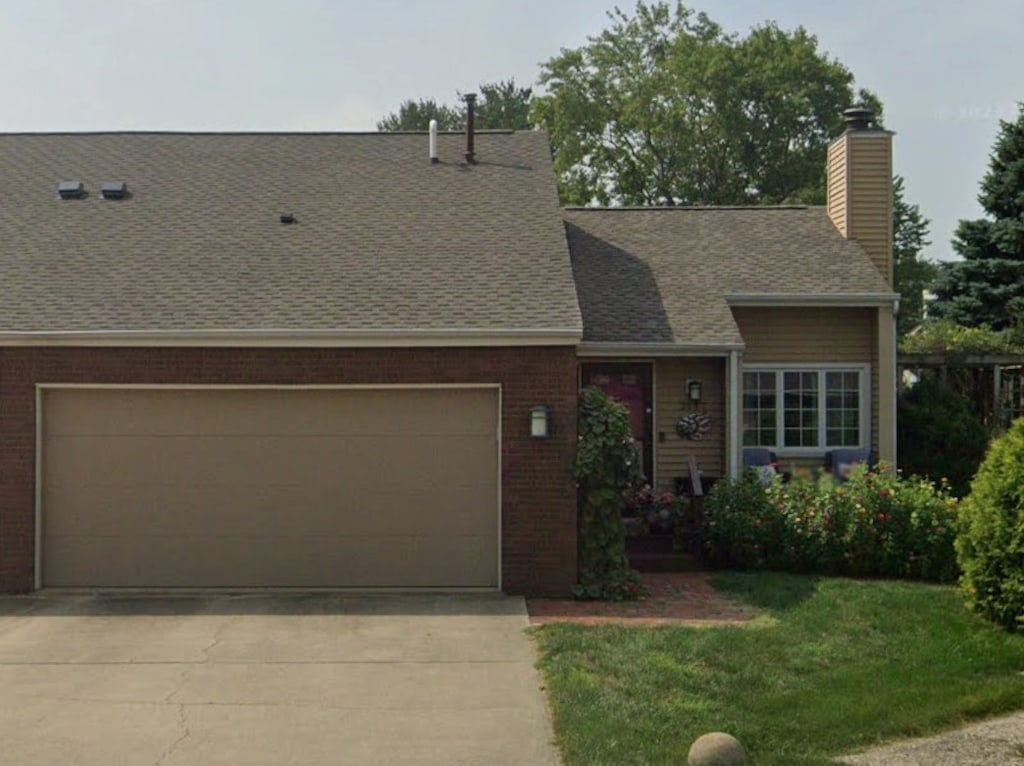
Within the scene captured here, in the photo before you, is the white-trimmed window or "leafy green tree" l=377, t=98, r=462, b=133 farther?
"leafy green tree" l=377, t=98, r=462, b=133

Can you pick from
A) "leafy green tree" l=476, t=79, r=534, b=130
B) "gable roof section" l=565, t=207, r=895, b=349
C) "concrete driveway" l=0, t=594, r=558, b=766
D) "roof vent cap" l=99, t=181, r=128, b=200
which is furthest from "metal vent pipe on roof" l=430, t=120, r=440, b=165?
"leafy green tree" l=476, t=79, r=534, b=130

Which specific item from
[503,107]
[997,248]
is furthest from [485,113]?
[997,248]

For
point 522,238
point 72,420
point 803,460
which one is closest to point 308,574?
point 72,420

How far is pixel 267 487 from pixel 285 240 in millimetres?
3163

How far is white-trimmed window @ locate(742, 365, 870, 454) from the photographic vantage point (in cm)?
1546

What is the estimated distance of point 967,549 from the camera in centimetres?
1029

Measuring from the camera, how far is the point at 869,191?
16.9 meters

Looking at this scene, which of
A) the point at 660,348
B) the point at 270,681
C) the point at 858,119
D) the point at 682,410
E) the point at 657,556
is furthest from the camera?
the point at 858,119

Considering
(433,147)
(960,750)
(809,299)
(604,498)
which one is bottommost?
(960,750)

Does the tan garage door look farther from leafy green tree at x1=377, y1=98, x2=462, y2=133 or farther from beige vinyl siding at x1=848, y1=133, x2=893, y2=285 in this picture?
leafy green tree at x1=377, y1=98, x2=462, y2=133

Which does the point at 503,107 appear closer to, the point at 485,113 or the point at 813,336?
the point at 485,113

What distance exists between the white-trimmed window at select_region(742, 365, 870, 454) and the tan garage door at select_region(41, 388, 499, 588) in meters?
5.16

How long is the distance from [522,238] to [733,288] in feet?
10.8

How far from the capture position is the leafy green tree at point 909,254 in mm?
38719
